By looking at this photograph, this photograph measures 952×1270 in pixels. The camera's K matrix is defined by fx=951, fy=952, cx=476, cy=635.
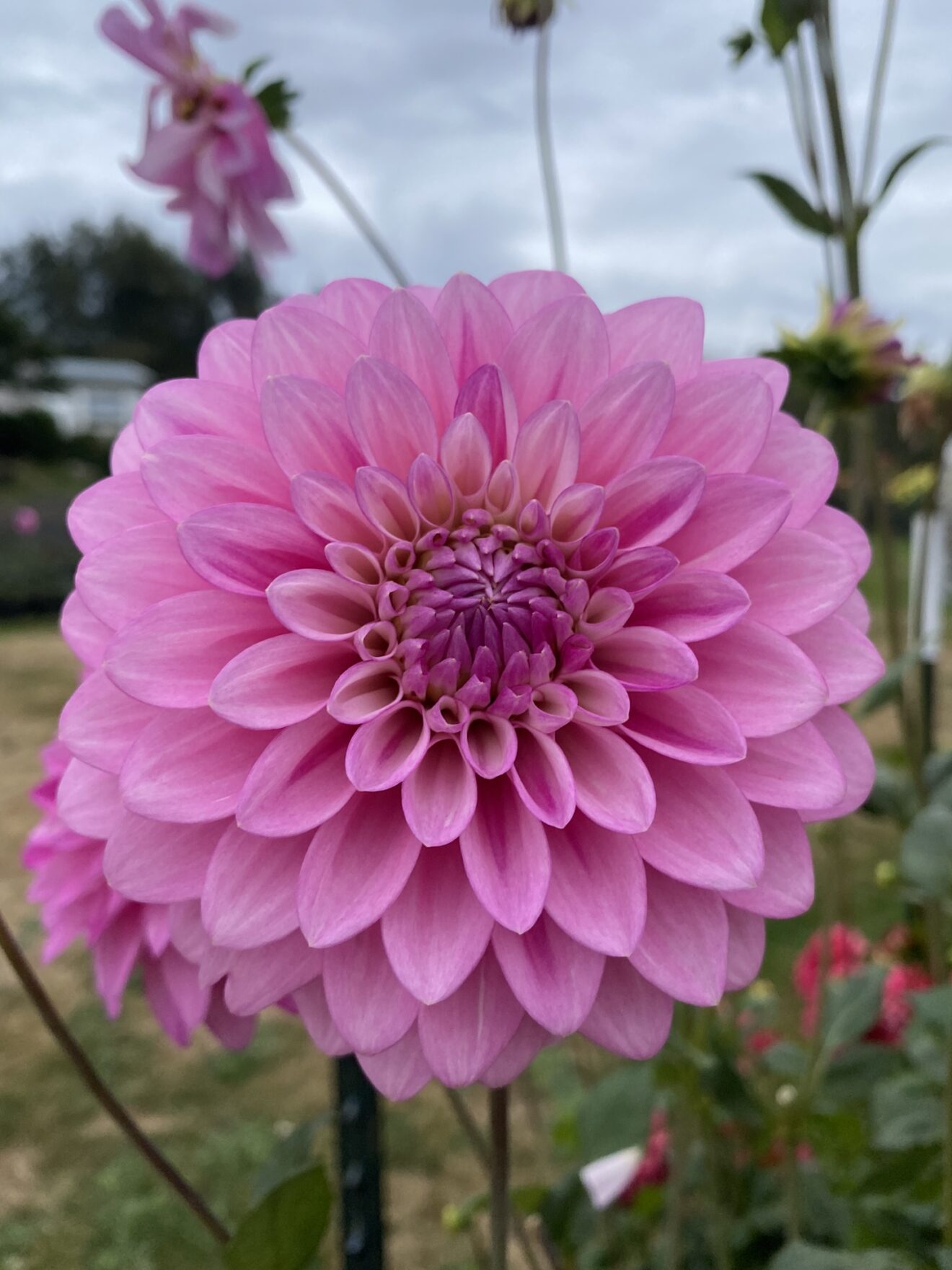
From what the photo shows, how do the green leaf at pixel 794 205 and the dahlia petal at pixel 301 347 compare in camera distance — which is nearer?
the dahlia petal at pixel 301 347

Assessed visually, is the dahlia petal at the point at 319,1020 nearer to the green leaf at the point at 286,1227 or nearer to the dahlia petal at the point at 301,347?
the green leaf at the point at 286,1227

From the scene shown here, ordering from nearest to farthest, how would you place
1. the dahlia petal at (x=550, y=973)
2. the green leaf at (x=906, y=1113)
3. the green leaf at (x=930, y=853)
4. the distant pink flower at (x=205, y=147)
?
1. the dahlia petal at (x=550, y=973)
2. the green leaf at (x=930, y=853)
3. the green leaf at (x=906, y=1113)
4. the distant pink flower at (x=205, y=147)

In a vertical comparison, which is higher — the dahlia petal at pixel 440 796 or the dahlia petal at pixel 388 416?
the dahlia petal at pixel 388 416

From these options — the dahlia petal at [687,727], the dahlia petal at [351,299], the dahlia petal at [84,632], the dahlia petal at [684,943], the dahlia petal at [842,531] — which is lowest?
the dahlia petal at [684,943]

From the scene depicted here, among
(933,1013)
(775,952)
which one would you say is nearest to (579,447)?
(933,1013)

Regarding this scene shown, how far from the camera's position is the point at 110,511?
1.12ft

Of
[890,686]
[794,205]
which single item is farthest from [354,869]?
[794,205]

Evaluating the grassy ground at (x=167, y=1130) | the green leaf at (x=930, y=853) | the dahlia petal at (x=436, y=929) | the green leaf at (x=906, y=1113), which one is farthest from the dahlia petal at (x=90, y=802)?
the grassy ground at (x=167, y=1130)

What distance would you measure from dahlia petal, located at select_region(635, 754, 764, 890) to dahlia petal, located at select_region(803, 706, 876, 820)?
0.03 metres

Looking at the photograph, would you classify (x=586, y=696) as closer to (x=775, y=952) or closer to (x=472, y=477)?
(x=472, y=477)

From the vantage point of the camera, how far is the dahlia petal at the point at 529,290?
13.4 inches

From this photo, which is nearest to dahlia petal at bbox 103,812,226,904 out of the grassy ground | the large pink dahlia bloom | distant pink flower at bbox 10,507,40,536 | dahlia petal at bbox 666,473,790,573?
the large pink dahlia bloom

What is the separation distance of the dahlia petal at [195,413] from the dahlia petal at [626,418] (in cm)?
12

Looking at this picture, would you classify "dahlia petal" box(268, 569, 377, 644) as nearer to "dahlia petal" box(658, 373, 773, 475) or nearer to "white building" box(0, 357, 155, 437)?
"dahlia petal" box(658, 373, 773, 475)
